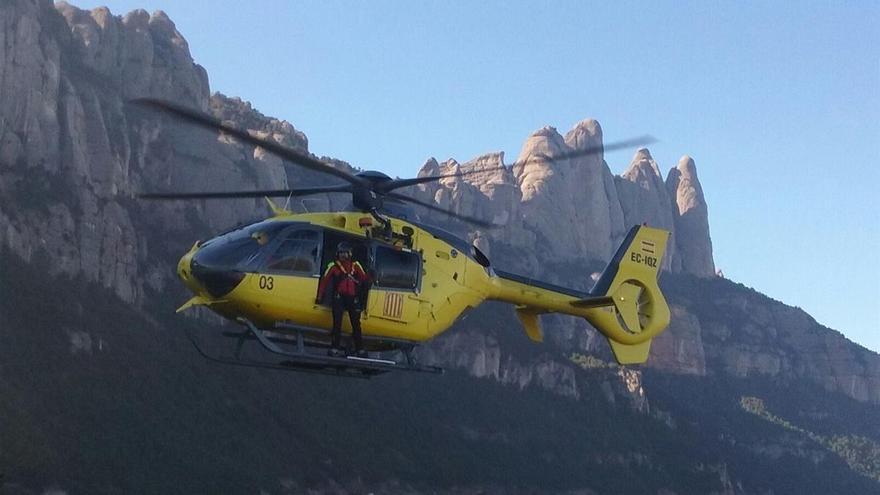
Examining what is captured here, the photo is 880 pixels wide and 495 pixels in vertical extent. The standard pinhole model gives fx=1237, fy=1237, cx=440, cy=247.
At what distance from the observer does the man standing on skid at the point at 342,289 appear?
29328 millimetres

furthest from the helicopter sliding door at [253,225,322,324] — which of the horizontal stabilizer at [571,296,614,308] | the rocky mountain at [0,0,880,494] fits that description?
the rocky mountain at [0,0,880,494]

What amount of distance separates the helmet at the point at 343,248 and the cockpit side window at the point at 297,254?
0.54m

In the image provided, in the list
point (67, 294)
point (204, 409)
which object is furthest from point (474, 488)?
point (67, 294)

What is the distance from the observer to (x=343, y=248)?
29906mm

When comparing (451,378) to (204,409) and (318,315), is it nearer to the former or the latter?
(204,409)

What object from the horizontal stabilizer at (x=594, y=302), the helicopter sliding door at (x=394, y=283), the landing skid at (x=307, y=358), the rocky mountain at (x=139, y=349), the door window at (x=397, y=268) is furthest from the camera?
the rocky mountain at (x=139, y=349)

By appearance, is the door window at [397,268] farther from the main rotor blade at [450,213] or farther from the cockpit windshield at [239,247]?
the cockpit windshield at [239,247]

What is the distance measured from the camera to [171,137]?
7052 inches

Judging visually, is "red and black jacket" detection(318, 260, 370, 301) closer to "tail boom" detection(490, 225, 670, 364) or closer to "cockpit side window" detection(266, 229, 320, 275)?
"cockpit side window" detection(266, 229, 320, 275)

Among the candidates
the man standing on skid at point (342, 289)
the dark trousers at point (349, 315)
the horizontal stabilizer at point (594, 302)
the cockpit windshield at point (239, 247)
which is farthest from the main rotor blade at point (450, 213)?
the horizontal stabilizer at point (594, 302)

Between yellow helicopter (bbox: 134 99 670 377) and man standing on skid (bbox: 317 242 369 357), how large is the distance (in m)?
0.23

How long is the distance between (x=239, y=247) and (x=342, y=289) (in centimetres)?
262

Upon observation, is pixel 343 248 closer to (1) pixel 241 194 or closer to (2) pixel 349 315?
(2) pixel 349 315

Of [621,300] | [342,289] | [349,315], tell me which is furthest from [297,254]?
[621,300]
